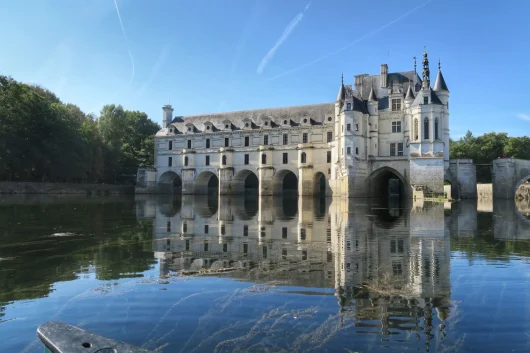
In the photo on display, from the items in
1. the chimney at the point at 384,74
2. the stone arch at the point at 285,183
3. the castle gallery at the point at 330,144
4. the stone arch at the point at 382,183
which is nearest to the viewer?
the castle gallery at the point at 330,144

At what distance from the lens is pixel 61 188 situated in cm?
5681

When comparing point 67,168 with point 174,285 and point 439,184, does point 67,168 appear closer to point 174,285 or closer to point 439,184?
point 439,184

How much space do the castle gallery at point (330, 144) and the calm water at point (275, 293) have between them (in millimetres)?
30921

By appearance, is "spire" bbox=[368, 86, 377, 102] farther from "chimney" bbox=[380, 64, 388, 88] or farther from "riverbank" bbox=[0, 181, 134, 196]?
"riverbank" bbox=[0, 181, 134, 196]

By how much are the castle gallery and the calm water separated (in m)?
30.9

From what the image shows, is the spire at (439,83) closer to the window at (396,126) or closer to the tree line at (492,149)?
the window at (396,126)

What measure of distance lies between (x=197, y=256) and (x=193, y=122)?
56.1 metres

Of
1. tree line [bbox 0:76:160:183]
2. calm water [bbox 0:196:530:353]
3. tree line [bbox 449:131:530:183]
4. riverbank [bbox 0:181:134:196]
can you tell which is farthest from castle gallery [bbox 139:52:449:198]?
calm water [bbox 0:196:530:353]

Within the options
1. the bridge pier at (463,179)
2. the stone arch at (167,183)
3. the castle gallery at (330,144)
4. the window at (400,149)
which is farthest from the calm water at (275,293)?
the stone arch at (167,183)

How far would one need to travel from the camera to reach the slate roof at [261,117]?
53.8 meters

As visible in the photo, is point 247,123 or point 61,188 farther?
point 247,123

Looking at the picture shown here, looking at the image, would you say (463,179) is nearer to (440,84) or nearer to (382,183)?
(382,183)

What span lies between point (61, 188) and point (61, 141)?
22.3 ft

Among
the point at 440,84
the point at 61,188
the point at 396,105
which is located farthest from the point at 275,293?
the point at 61,188
